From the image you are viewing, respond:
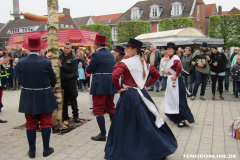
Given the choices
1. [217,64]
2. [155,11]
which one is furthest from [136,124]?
[155,11]

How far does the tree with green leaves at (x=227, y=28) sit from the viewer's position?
29291 mm

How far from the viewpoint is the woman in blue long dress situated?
10.6ft

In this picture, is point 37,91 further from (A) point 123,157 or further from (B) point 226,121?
(B) point 226,121

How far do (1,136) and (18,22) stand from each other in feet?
224

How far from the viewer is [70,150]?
414 centimetres

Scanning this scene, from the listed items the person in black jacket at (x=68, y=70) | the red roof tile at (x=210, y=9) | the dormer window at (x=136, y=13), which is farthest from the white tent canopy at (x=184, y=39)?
the red roof tile at (x=210, y=9)

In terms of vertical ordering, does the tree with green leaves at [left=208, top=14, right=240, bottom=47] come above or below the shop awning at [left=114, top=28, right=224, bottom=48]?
above

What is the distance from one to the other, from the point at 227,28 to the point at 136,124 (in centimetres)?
3079

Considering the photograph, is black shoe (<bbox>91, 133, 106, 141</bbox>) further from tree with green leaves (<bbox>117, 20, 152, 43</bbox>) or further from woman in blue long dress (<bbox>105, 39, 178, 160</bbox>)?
tree with green leaves (<bbox>117, 20, 152, 43</bbox>)

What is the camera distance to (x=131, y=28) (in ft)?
132

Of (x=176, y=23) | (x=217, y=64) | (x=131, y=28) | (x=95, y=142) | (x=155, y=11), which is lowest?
(x=95, y=142)

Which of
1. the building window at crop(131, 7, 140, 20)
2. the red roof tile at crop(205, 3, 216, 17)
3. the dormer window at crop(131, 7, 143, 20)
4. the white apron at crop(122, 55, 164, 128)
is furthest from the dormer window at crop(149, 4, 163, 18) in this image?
the white apron at crop(122, 55, 164, 128)

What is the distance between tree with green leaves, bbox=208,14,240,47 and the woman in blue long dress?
97.3 ft

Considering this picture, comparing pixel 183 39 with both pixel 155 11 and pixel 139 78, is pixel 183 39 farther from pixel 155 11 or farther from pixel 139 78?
pixel 155 11
